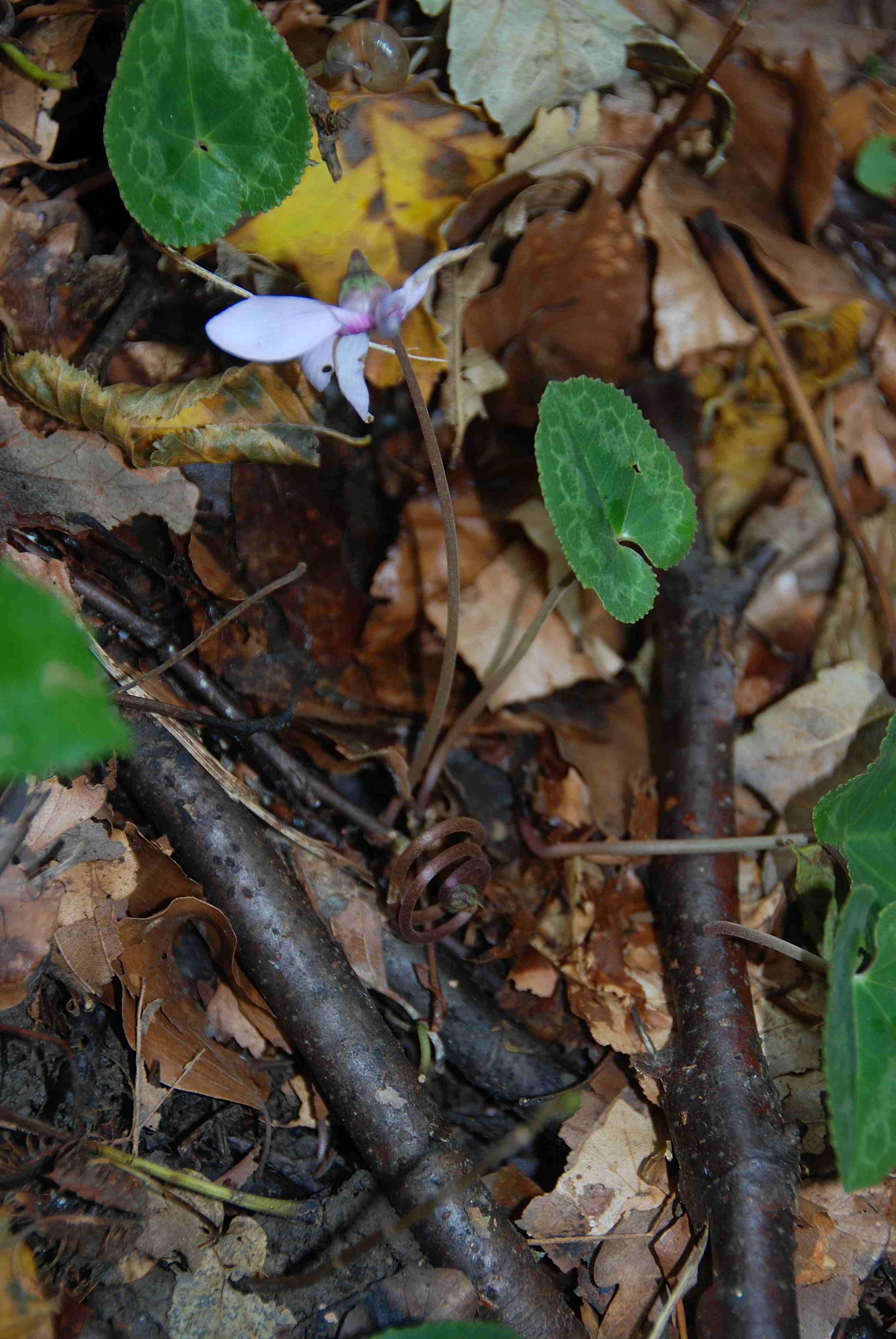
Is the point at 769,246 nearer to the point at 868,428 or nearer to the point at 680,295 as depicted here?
the point at 680,295

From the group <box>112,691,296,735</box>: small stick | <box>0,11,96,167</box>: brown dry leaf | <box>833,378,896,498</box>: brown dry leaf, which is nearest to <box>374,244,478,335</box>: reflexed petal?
<box>112,691,296,735</box>: small stick

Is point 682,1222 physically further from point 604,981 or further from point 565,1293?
point 604,981

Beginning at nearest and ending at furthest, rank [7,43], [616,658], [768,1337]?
[768,1337] < [7,43] < [616,658]

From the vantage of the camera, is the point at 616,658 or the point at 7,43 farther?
the point at 616,658

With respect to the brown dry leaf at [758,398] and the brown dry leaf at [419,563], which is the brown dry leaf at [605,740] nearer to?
the brown dry leaf at [419,563]

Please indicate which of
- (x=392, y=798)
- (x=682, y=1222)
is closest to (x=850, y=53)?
(x=392, y=798)
